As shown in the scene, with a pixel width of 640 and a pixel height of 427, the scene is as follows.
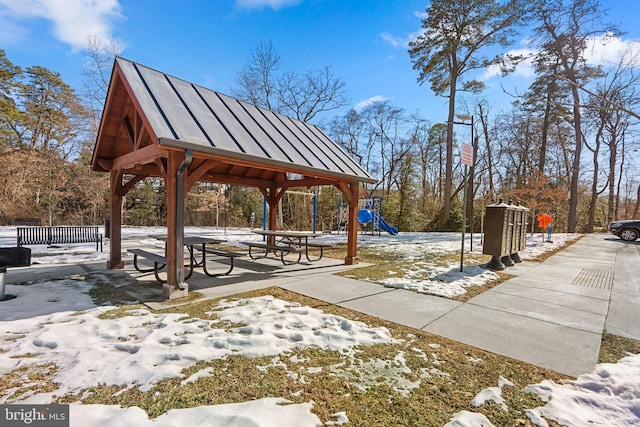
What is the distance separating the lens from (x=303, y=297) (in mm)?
4652

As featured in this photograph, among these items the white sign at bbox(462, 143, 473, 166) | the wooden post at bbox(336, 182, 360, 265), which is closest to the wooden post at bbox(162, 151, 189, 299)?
the wooden post at bbox(336, 182, 360, 265)

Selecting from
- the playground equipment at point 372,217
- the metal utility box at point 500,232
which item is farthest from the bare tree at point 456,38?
the metal utility box at point 500,232

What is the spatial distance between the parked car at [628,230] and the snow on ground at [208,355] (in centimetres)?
1622

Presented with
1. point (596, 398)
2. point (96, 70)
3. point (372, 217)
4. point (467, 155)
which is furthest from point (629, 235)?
point (96, 70)

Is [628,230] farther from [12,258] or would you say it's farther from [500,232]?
[12,258]

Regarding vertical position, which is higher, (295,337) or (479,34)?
(479,34)

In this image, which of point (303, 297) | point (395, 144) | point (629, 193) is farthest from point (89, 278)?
point (629, 193)

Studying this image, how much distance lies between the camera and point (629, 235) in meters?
14.1

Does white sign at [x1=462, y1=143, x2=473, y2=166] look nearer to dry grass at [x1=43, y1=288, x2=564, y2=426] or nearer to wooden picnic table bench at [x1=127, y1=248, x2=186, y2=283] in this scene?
dry grass at [x1=43, y1=288, x2=564, y2=426]

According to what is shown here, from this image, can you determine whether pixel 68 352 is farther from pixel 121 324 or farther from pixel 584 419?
pixel 584 419

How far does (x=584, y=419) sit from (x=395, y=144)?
84.2 feet

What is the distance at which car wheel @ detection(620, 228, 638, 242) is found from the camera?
46.0 ft

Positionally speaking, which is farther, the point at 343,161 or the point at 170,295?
the point at 343,161

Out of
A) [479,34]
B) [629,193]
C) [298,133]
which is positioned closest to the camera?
[298,133]
